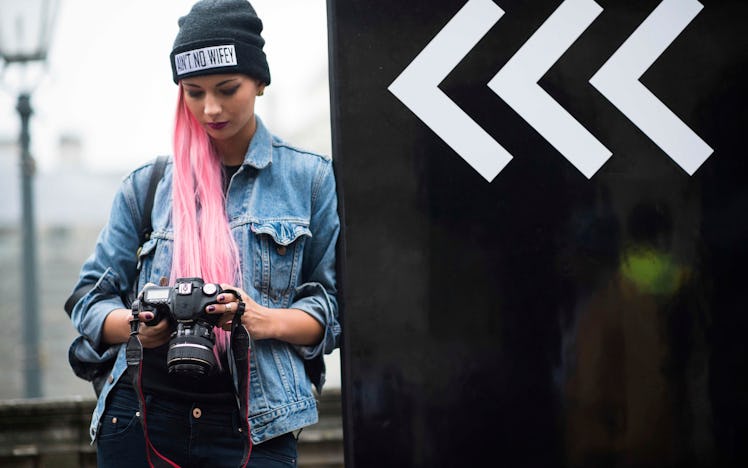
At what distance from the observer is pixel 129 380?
72.6 inches

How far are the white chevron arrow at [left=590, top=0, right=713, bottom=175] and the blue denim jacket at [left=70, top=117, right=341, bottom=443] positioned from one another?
29.0 inches

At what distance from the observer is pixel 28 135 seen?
4.46 meters

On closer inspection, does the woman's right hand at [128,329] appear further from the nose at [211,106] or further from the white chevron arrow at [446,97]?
the white chevron arrow at [446,97]

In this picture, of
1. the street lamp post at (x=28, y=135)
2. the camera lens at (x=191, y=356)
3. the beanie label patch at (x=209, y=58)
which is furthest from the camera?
the street lamp post at (x=28, y=135)

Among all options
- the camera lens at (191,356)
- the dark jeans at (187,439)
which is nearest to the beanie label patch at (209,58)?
the camera lens at (191,356)

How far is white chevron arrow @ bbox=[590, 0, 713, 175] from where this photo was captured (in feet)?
6.14

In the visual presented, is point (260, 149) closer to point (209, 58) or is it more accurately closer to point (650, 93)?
point (209, 58)

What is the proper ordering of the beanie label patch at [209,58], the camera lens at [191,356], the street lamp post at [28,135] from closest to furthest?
the camera lens at [191,356] → the beanie label patch at [209,58] → the street lamp post at [28,135]

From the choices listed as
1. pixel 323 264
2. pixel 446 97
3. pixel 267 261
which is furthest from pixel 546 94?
pixel 267 261

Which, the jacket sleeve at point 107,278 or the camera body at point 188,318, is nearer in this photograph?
the camera body at point 188,318

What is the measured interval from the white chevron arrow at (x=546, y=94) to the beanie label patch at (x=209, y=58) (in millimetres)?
627

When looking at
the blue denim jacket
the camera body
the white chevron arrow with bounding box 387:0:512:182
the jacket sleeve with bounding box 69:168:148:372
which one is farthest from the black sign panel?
the jacket sleeve with bounding box 69:168:148:372

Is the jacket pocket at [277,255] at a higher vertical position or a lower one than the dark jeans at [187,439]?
higher

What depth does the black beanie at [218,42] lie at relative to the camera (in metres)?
1.77
